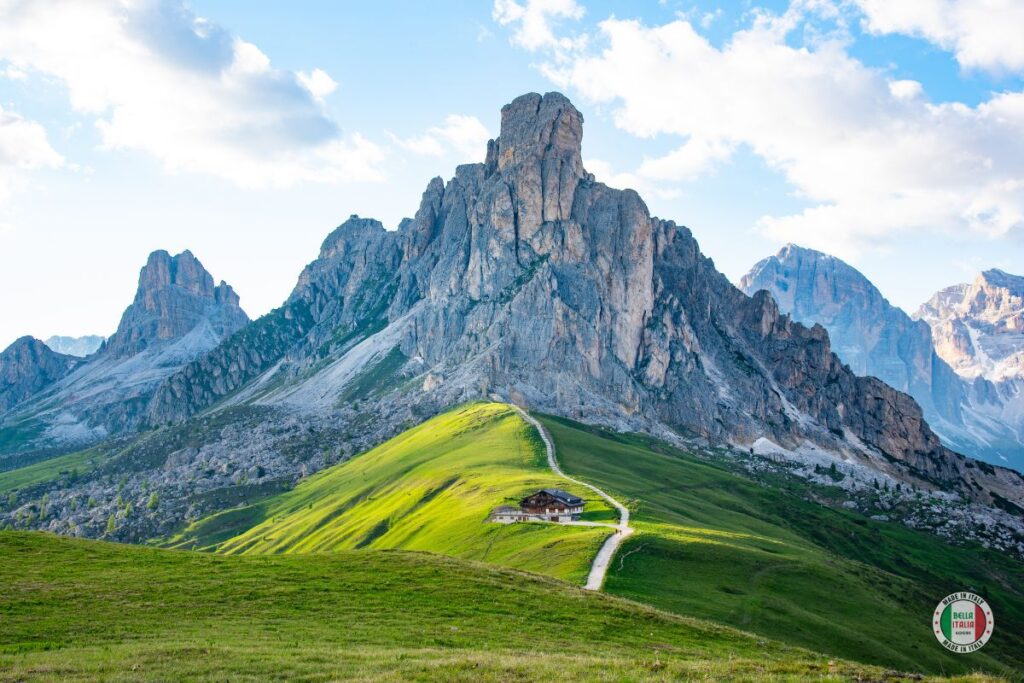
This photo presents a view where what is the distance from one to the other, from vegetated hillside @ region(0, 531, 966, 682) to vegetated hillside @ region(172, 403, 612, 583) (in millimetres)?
16685

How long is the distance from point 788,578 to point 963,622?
46.0 m

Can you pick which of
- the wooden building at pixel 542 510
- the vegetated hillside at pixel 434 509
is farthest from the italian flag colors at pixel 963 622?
the wooden building at pixel 542 510

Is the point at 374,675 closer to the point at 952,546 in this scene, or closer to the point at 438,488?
the point at 438,488

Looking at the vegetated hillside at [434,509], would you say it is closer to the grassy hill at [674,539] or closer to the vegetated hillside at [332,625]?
the grassy hill at [674,539]

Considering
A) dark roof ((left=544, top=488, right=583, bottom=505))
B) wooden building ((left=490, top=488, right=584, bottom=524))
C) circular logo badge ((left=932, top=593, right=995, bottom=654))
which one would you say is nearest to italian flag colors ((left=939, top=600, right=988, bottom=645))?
circular logo badge ((left=932, top=593, right=995, bottom=654))

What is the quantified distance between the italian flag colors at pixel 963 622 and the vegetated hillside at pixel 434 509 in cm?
3438

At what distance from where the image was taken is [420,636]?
1678 inches

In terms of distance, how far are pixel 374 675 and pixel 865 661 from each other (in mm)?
46368

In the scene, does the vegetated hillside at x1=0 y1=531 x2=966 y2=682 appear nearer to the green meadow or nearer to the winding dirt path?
the green meadow

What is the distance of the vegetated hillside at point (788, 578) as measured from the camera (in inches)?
2544

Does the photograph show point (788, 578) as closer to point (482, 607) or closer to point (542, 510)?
point (542, 510)

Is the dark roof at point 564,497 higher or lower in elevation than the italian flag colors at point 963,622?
lower

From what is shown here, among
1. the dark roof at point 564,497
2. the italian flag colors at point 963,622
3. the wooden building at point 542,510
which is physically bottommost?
the wooden building at point 542,510

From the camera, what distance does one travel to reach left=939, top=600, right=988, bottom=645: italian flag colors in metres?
33.0
